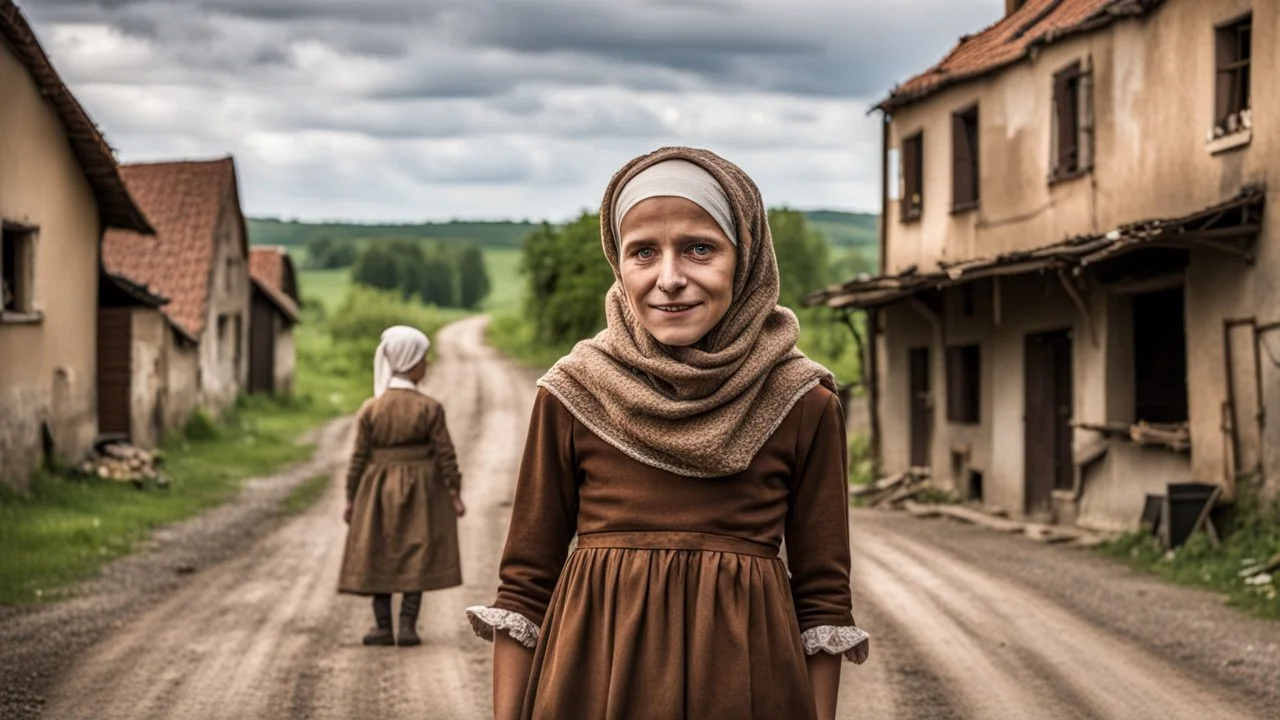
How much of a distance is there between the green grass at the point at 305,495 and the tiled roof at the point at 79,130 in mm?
4109

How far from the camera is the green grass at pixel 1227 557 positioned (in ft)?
40.9

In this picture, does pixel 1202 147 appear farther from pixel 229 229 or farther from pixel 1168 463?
pixel 229 229

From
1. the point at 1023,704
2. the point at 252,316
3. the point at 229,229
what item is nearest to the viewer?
the point at 1023,704

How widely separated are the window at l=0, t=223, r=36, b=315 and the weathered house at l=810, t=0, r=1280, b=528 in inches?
367

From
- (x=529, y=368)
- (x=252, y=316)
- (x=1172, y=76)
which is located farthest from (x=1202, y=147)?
(x=529, y=368)

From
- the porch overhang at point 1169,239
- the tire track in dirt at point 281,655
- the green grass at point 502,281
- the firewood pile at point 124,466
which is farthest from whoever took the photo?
the green grass at point 502,281

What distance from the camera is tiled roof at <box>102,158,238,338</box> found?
1246 inches

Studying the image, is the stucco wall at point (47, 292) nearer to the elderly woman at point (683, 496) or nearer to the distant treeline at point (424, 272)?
the elderly woman at point (683, 496)

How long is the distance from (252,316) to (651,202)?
38.1m

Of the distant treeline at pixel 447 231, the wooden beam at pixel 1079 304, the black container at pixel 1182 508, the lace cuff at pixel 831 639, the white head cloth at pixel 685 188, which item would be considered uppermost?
the distant treeline at pixel 447 231

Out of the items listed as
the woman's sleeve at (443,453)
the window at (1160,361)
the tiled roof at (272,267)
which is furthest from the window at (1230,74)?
the tiled roof at (272,267)

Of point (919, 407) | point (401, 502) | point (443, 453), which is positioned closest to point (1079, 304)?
point (919, 407)

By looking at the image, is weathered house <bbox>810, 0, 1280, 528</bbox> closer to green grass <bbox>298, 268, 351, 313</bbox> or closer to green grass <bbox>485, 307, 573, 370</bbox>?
green grass <bbox>485, 307, 573, 370</bbox>

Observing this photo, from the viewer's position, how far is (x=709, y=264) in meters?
3.05
